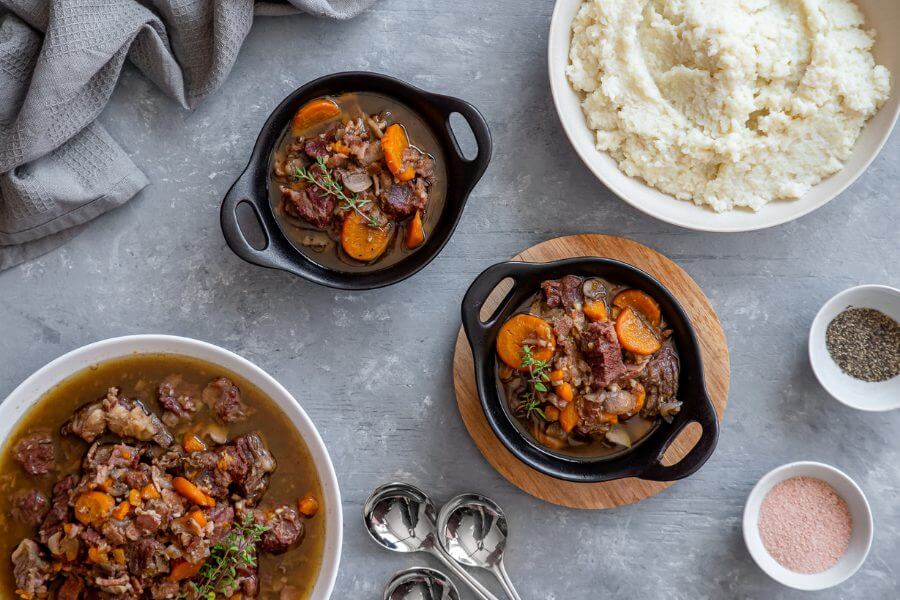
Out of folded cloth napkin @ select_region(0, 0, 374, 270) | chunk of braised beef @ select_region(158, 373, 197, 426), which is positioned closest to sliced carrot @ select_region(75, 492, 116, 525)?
chunk of braised beef @ select_region(158, 373, 197, 426)

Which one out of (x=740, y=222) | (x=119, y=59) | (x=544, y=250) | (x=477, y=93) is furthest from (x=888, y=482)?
(x=119, y=59)

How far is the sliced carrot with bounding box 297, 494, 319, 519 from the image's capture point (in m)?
3.22

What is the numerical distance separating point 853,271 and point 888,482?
1.06m

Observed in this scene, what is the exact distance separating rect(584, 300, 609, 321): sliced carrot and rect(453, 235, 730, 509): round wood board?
1.05 feet

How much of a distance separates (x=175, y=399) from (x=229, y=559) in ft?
2.37

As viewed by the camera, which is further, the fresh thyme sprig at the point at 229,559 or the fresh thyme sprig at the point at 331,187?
the fresh thyme sprig at the point at 331,187

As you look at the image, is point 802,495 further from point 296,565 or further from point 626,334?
point 296,565

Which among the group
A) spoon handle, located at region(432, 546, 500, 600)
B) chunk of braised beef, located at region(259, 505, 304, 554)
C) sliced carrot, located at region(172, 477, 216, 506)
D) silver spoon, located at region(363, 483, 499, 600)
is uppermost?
sliced carrot, located at region(172, 477, 216, 506)

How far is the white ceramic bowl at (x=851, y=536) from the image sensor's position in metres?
3.43

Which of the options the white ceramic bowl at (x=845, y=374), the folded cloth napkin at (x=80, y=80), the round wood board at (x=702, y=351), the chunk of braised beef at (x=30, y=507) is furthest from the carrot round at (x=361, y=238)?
the white ceramic bowl at (x=845, y=374)

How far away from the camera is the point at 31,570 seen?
10.0 feet

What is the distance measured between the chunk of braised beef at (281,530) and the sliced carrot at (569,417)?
4.07 ft

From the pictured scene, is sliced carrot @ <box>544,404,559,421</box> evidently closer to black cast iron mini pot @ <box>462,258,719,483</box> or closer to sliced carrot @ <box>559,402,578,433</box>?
sliced carrot @ <box>559,402,578,433</box>

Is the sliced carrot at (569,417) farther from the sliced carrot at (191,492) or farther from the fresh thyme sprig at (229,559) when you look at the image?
the sliced carrot at (191,492)
